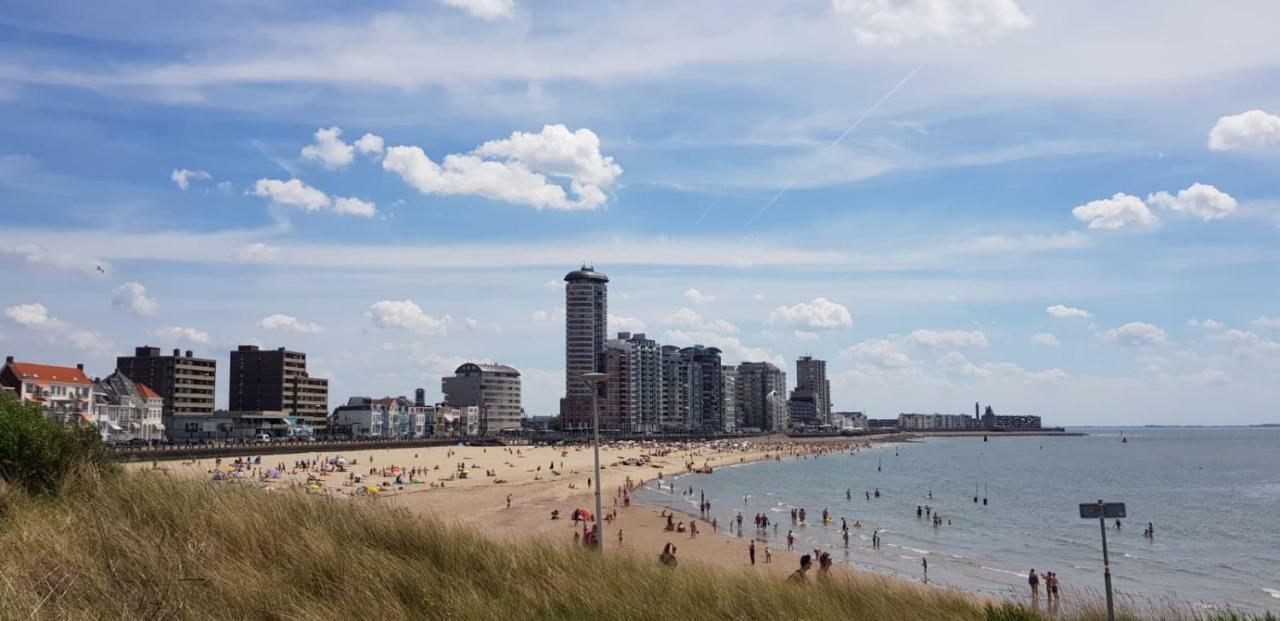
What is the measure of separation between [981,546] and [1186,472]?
2874 inches

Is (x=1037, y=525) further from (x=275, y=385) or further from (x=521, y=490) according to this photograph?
(x=275, y=385)

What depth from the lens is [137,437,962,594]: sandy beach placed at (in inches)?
894

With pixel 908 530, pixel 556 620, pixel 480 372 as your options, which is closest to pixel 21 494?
pixel 556 620

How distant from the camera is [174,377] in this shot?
422 feet

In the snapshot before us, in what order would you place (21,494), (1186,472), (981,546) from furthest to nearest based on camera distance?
(1186,472) < (981,546) < (21,494)

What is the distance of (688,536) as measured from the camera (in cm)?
4056

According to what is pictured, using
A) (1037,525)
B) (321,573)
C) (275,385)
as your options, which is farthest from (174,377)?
(321,573)

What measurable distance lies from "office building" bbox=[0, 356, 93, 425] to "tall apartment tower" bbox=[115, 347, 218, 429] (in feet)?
107

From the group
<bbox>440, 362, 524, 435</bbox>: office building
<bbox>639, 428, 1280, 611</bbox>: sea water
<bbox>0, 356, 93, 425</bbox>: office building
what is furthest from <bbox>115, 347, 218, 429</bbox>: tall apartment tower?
<bbox>639, 428, 1280, 611</bbox>: sea water

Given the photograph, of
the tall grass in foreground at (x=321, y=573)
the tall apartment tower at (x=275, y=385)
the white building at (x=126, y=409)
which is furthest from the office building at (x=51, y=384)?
the tall grass in foreground at (x=321, y=573)

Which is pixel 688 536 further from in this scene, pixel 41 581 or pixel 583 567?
pixel 41 581

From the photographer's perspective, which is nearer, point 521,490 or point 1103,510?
point 1103,510

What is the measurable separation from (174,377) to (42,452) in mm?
128691

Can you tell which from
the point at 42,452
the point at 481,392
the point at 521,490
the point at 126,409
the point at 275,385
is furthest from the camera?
the point at 481,392
